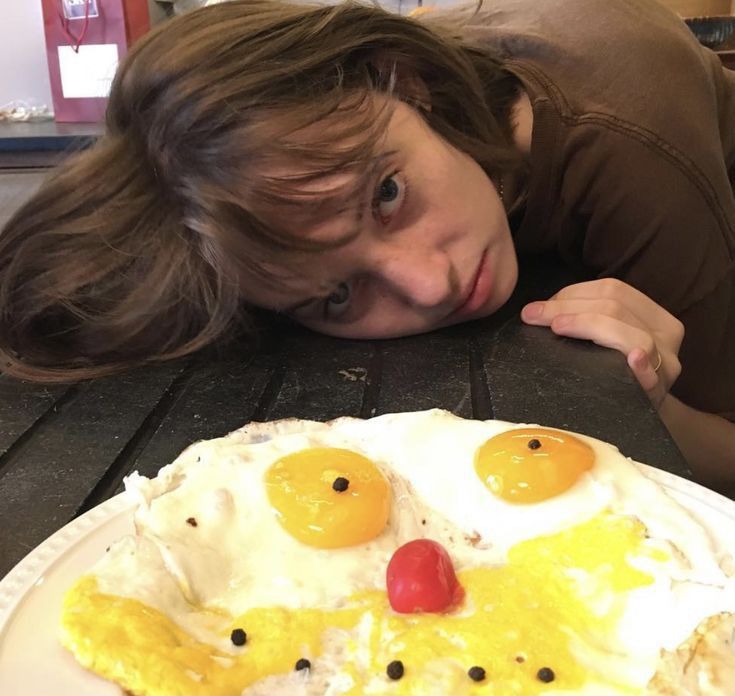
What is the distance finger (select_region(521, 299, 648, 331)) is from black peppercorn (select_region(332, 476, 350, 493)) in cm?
56

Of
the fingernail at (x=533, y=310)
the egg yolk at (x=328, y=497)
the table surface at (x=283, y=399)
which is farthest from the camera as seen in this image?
the fingernail at (x=533, y=310)

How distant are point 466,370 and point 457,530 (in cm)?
38

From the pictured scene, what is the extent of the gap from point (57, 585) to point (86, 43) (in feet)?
8.69

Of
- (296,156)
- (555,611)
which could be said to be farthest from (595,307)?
(555,611)

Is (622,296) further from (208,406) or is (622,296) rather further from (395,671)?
(395,671)

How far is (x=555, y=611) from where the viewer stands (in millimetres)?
665

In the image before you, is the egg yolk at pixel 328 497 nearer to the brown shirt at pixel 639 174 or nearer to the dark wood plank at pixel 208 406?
the dark wood plank at pixel 208 406

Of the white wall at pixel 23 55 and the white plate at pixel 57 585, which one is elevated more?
the white plate at pixel 57 585

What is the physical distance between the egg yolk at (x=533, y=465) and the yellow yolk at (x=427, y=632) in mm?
46

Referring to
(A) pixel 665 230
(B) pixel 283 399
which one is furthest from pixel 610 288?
(B) pixel 283 399

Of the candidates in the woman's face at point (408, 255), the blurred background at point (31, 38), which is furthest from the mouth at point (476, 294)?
the blurred background at point (31, 38)

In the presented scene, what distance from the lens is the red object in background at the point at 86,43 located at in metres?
2.81

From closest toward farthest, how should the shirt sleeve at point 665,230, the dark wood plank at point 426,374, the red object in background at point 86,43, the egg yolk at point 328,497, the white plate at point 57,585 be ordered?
the white plate at point 57,585 < the egg yolk at point 328,497 < the dark wood plank at point 426,374 < the shirt sleeve at point 665,230 < the red object in background at point 86,43

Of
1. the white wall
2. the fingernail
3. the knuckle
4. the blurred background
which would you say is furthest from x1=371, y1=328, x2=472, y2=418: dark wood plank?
the white wall
